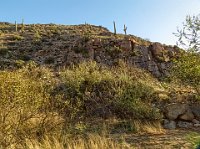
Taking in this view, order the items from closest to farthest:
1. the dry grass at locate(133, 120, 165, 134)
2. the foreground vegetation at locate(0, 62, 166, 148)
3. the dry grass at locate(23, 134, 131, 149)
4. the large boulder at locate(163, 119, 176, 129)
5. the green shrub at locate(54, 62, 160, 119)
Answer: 1. the foreground vegetation at locate(0, 62, 166, 148)
2. the dry grass at locate(23, 134, 131, 149)
3. the dry grass at locate(133, 120, 165, 134)
4. the large boulder at locate(163, 119, 176, 129)
5. the green shrub at locate(54, 62, 160, 119)

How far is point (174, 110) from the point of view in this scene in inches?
527

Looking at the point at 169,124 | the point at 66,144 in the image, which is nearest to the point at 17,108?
the point at 66,144

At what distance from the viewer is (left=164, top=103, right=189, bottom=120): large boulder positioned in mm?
13242

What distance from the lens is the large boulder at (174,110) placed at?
13242 mm

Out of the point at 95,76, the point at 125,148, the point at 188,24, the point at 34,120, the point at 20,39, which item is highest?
the point at 20,39

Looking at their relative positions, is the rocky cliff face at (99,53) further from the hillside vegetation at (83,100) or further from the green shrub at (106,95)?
the green shrub at (106,95)

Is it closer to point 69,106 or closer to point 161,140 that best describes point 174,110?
point 161,140

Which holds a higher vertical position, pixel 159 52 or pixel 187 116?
pixel 159 52

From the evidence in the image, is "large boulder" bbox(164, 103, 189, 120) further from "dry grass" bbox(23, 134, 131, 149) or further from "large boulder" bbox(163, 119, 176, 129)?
"dry grass" bbox(23, 134, 131, 149)

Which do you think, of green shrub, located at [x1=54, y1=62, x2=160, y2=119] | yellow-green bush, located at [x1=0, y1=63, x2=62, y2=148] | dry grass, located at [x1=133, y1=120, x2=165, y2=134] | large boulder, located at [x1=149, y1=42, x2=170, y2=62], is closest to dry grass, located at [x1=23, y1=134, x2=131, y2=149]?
yellow-green bush, located at [x1=0, y1=63, x2=62, y2=148]

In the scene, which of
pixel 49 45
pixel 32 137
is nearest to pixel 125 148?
pixel 32 137

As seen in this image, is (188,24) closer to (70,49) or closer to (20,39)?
(70,49)

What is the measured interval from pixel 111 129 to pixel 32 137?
363 cm

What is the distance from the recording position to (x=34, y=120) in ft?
30.9
